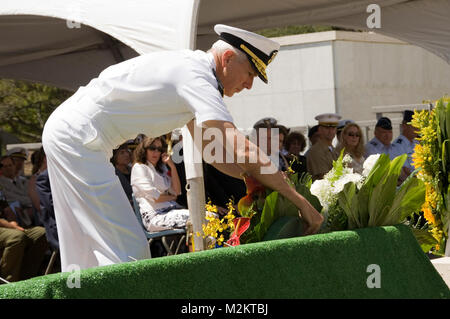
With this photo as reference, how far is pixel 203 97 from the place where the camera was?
9.41 feet

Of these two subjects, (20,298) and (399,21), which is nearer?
(20,298)

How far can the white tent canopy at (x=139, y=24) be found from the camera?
5.94 m

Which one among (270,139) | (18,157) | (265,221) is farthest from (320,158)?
(265,221)

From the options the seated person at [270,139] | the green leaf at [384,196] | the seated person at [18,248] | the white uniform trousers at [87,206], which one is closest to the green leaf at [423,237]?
the green leaf at [384,196]

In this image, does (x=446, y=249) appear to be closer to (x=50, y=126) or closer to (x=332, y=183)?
(x=332, y=183)

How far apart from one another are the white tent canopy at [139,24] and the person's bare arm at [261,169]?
→ 2.83 m

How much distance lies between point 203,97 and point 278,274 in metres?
0.72

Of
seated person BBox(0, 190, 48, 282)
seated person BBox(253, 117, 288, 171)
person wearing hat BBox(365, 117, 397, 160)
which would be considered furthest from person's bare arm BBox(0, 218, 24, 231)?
person wearing hat BBox(365, 117, 397, 160)

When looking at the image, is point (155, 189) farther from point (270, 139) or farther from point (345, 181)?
point (345, 181)

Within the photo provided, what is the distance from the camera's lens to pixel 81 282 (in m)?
2.14

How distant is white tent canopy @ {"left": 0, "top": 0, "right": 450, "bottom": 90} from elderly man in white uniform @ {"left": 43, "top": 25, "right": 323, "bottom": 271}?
2.54 metres

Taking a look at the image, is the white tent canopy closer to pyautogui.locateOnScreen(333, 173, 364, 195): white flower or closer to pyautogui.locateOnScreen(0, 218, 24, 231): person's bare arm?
pyautogui.locateOnScreen(0, 218, 24, 231): person's bare arm

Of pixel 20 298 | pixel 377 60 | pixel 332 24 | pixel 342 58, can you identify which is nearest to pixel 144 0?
pixel 332 24
